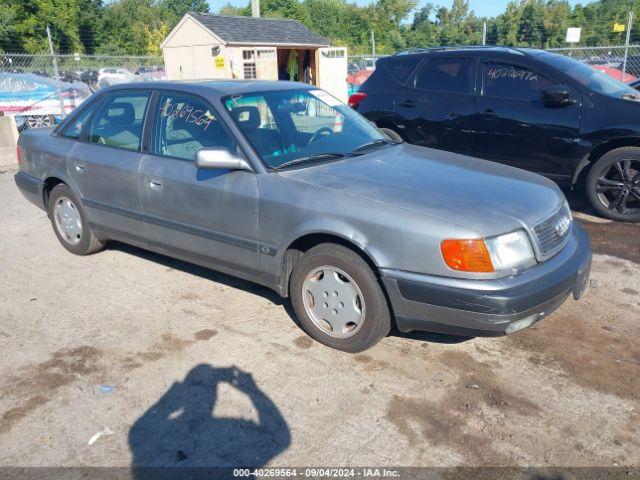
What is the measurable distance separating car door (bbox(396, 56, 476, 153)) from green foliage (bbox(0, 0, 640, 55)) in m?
32.5

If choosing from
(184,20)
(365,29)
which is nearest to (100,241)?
(184,20)

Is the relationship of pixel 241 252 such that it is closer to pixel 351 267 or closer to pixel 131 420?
pixel 351 267

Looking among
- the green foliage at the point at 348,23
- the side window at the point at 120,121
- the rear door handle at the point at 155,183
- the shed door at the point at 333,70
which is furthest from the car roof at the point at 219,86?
the green foliage at the point at 348,23

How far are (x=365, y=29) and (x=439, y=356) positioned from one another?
2446 inches

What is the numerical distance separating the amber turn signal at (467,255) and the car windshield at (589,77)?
4.08m

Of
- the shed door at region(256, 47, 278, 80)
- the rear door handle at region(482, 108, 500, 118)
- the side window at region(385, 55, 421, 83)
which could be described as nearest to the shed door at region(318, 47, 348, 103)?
the shed door at region(256, 47, 278, 80)

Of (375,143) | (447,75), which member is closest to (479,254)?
(375,143)

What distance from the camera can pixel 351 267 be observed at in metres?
3.41

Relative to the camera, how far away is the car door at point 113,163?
15.1 feet

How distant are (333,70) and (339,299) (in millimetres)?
16839

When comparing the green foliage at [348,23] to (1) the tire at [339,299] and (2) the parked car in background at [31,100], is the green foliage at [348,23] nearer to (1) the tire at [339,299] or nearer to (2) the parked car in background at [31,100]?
(2) the parked car in background at [31,100]

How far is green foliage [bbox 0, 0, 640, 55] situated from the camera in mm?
40594

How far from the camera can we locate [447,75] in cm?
701

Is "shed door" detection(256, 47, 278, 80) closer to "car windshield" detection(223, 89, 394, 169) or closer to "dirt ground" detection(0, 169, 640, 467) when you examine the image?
"car windshield" detection(223, 89, 394, 169)
